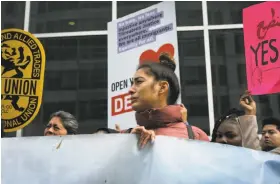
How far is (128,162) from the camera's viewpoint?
6.48 ft

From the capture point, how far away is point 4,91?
12.6 ft

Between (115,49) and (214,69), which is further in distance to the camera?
(214,69)

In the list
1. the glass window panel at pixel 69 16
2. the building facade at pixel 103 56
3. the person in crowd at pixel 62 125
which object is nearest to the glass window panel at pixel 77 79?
the building facade at pixel 103 56

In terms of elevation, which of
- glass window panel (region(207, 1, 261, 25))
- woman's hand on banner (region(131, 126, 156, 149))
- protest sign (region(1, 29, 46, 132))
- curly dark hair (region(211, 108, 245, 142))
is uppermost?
glass window panel (region(207, 1, 261, 25))

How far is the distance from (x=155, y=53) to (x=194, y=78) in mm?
2486

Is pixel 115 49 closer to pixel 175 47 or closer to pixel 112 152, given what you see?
pixel 175 47

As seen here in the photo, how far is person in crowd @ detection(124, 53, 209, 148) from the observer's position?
2311 mm

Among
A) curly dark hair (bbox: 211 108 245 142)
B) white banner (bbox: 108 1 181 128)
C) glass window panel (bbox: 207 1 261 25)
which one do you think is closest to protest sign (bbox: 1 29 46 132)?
white banner (bbox: 108 1 181 128)

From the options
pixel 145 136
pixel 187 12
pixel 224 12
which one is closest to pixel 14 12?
pixel 187 12

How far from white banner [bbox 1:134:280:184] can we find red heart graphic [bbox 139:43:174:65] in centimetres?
186

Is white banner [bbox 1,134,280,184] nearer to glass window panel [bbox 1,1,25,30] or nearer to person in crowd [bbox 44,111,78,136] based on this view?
person in crowd [bbox 44,111,78,136]

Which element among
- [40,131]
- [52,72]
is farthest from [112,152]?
[52,72]

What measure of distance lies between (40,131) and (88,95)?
0.78 meters

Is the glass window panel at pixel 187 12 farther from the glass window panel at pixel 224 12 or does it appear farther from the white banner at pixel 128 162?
the white banner at pixel 128 162
